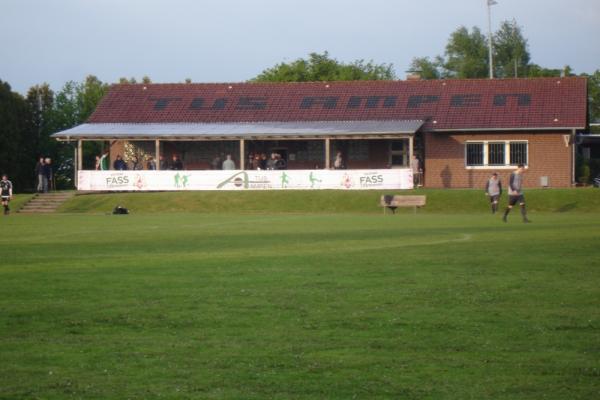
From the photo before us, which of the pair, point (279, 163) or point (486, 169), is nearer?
point (279, 163)

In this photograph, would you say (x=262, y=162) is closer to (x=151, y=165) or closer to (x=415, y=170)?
(x=151, y=165)

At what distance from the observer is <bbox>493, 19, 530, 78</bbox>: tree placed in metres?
120

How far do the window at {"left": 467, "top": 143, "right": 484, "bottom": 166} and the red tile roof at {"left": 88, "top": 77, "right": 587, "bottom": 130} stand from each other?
3.96 feet

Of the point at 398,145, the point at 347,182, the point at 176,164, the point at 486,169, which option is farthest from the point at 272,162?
the point at 486,169

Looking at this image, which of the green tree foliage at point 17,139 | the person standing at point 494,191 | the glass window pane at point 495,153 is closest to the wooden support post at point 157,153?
the green tree foliage at point 17,139

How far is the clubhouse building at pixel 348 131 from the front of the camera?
5262 centimetres

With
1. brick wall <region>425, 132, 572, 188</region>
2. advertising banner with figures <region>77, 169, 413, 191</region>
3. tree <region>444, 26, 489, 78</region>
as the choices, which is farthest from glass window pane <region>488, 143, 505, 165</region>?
tree <region>444, 26, 489, 78</region>

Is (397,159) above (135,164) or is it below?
above

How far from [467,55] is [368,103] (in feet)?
207

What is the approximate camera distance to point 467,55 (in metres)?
120

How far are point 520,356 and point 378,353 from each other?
4.14 ft

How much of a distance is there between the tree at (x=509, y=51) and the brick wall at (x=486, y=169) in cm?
6568

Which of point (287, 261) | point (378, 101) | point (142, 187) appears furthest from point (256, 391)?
point (378, 101)

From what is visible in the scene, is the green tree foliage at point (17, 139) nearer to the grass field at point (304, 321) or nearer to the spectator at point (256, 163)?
the spectator at point (256, 163)
